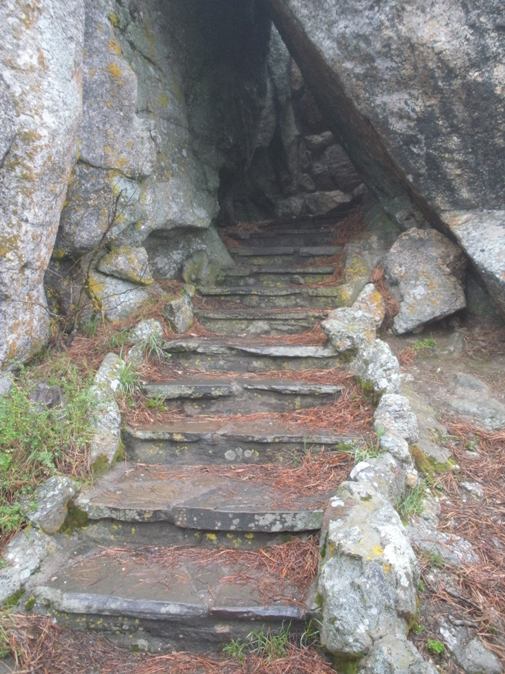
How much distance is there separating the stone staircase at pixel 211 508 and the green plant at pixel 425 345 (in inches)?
37.3

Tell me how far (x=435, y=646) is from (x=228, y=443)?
165cm

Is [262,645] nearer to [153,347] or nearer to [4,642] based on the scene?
[4,642]

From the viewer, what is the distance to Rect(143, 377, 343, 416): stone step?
3.85 m

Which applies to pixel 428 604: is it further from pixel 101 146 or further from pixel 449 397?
pixel 101 146

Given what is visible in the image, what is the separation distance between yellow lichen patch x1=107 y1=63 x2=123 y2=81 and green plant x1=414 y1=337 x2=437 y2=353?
11.4 feet

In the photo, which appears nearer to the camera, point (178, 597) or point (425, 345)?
point (178, 597)

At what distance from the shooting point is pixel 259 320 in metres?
5.15

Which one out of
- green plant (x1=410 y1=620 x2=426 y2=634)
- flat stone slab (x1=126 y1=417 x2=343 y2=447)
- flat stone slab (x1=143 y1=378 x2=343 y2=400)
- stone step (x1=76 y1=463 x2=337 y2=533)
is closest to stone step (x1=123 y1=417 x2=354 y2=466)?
flat stone slab (x1=126 y1=417 x2=343 y2=447)

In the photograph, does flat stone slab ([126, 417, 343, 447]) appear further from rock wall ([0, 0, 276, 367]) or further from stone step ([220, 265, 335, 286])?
stone step ([220, 265, 335, 286])

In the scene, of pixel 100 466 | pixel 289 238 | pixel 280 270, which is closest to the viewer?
pixel 100 466

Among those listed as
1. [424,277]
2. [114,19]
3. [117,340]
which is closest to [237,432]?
[117,340]

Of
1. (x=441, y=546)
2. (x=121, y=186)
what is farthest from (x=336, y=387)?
(x=121, y=186)

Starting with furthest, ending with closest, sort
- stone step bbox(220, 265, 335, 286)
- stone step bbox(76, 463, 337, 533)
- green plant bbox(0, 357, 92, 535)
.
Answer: stone step bbox(220, 265, 335, 286), green plant bbox(0, 357, 92, 535), stone step bbox(76, 463, 337, 533)

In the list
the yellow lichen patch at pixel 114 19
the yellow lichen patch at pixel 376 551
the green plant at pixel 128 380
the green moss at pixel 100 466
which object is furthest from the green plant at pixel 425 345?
the yellow lichen patch at pixel 114 19
